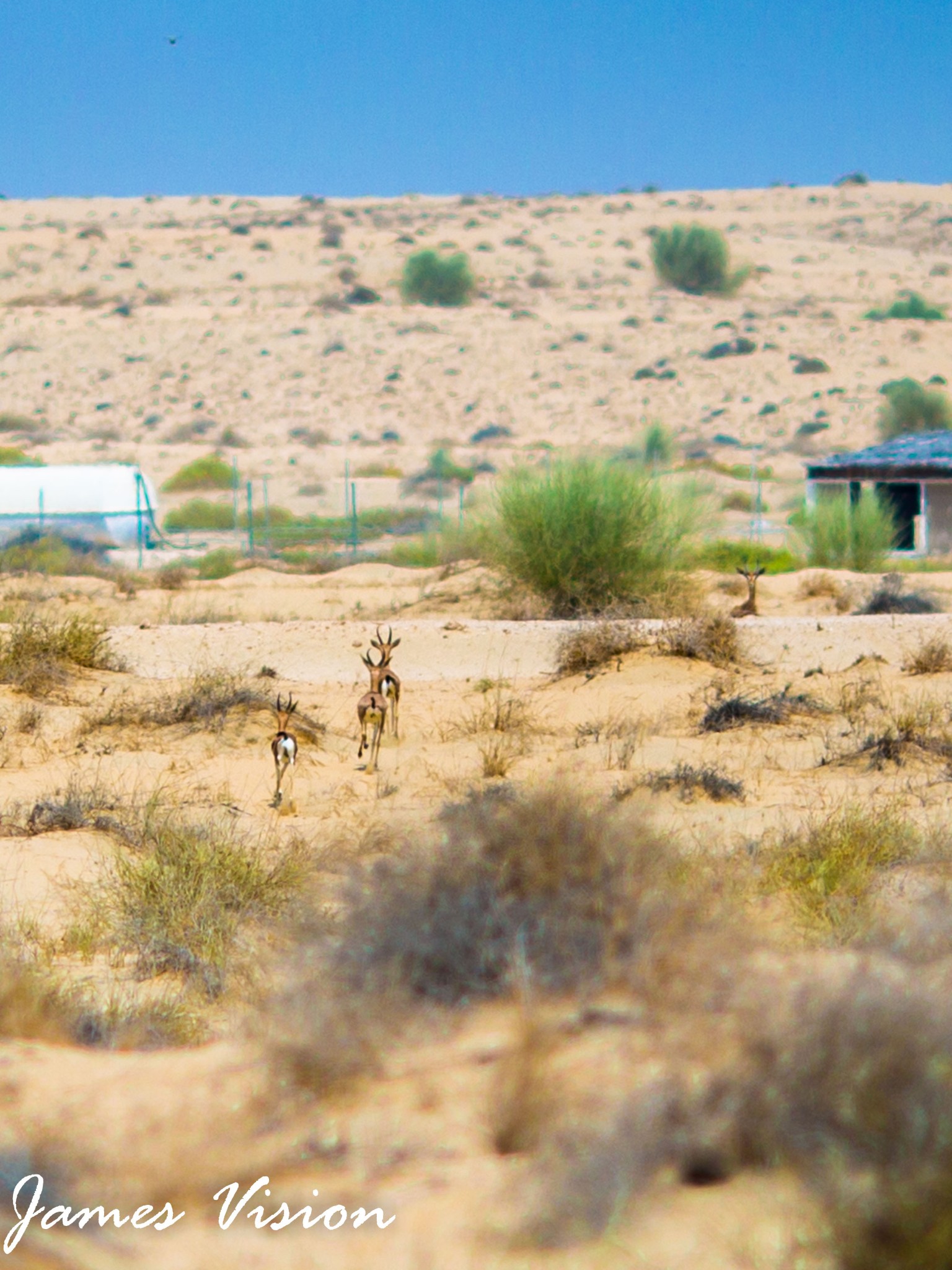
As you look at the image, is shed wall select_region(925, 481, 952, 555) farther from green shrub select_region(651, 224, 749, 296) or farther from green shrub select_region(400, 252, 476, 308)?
green shrub select_region(651, 224, 749, 296)

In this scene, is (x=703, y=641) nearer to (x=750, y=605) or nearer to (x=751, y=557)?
(x=750, y=605)

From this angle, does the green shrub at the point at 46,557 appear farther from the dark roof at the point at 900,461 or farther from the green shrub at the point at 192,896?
the green shrub at the point at 192,896

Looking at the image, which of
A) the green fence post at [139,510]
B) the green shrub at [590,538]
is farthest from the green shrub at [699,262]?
the green shrub at [590,538]

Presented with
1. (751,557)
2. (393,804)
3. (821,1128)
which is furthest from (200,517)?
(821,1128)

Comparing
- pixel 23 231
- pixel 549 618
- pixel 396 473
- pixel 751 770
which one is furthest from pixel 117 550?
pixel 23 231

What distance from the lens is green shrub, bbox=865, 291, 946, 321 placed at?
7038 cm

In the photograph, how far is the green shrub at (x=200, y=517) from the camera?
144ft

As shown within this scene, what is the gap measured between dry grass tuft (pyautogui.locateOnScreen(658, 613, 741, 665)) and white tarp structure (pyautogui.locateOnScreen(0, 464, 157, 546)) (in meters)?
19.7

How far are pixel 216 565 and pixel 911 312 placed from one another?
2035 inches

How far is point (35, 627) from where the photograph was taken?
15.7 meters

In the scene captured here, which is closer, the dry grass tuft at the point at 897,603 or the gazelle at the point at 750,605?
the gazelle at the point at 750,605

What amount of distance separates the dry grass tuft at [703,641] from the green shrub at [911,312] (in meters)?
57.7

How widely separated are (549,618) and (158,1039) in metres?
15.3

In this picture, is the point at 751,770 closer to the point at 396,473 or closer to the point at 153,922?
the point at 153,922
